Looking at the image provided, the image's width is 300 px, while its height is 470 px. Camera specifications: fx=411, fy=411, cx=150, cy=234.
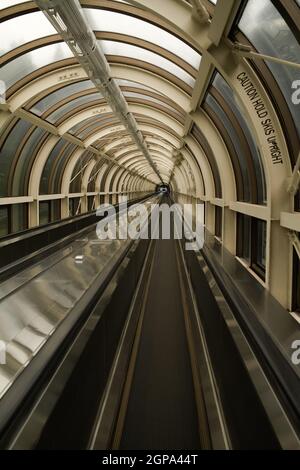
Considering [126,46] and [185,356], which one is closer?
[185,356]

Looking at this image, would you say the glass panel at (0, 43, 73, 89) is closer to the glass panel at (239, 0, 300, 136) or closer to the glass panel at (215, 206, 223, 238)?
the glass panel at (239, 0, 300, 136)

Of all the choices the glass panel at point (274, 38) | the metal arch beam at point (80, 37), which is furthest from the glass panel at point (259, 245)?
the metal arch beam at point (80, 37)

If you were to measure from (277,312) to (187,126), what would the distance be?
25.8ft

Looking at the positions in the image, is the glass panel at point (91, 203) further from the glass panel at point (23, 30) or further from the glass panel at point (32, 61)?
the glass panel at point (23, 30)

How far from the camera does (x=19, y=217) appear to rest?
536 inches

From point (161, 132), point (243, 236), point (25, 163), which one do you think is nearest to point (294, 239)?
point (243, 236)

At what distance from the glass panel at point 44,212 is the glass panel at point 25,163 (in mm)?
2577

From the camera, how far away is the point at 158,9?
4766 millimetres

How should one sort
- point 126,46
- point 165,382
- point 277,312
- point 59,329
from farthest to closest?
1. point 126,46
2. point 165,382
3. point 277,312
4. point 59,329

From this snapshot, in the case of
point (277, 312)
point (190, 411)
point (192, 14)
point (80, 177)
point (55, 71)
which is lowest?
point (190, 411)

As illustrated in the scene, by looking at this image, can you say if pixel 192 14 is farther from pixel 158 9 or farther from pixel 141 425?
pixel 141 425

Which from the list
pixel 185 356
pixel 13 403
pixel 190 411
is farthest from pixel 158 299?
pixel 13 403

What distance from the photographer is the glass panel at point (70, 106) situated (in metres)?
12.0

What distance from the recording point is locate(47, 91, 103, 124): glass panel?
39.2 ft
